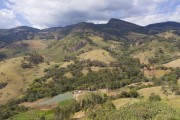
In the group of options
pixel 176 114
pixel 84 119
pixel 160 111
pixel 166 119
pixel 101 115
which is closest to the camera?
pixel 166 119

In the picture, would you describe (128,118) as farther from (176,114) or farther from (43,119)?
(43,119)

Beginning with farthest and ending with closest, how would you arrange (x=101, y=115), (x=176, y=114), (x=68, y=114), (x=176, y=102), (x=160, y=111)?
(x=68, y=114) → (x=176, y=102) → (x=101, y=115) → (x=160, y=111) → (x=176, y=114)

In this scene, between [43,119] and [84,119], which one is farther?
[43,119]

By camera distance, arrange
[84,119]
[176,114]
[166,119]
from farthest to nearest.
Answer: [84,119], [176,114], [166,119]

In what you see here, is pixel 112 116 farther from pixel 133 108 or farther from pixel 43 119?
pixel 43 119

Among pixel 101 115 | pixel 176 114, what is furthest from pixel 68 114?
pixel 176 114

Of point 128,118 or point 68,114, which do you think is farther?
point 68,114

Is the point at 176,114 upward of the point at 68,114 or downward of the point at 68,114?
upward

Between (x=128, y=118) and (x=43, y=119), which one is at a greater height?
(x=128, y=118)

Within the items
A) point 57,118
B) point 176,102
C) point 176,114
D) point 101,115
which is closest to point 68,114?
point 57,118
